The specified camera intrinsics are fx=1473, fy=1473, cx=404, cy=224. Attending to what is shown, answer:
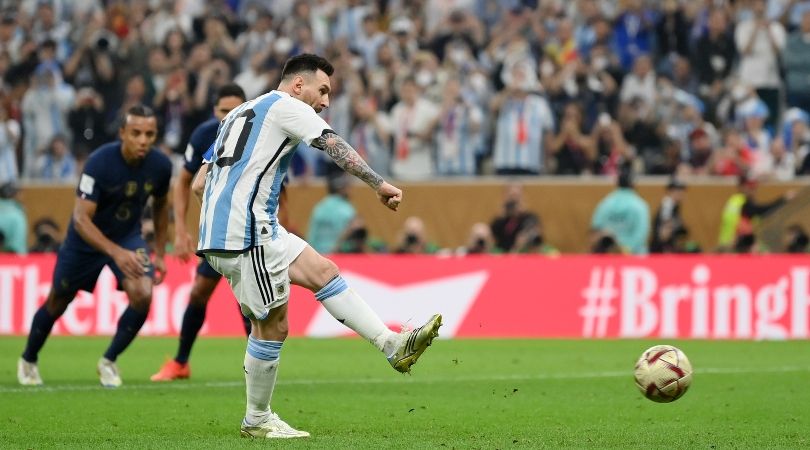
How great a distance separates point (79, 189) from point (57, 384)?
177 centimetres

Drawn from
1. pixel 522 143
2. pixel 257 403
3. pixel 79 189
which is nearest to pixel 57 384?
pixel 79 189

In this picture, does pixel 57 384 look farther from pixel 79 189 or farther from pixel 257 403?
pixel 257 403

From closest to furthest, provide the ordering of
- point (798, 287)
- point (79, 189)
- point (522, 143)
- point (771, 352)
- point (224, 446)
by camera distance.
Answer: point (224, 446) → point (79, 189) → point (771, 352) → point (798, 287) → point (522, 143)

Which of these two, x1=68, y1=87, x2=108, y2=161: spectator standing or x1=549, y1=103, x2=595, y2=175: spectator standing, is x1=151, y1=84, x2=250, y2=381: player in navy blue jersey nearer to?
x1=549, y1=103, x2=595, y2=175: spectator standing

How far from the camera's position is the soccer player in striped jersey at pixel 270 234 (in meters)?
8.52

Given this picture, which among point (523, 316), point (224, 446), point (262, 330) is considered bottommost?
point (523, 316)

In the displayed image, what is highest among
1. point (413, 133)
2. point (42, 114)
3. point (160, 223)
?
point (160, 223)

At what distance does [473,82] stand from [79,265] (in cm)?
1076

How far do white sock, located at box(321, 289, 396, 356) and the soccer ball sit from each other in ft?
5.55

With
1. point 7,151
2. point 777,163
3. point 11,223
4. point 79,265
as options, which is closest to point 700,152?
point 777,163

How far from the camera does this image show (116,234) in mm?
12297

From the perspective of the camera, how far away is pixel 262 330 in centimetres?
881

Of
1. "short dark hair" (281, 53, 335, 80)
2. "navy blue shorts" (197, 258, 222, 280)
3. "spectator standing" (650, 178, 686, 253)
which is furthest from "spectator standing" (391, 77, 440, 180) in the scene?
"short dark hair" (281, 53, 335, 80)

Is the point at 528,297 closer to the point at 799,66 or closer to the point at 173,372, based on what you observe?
the point at 799,66
